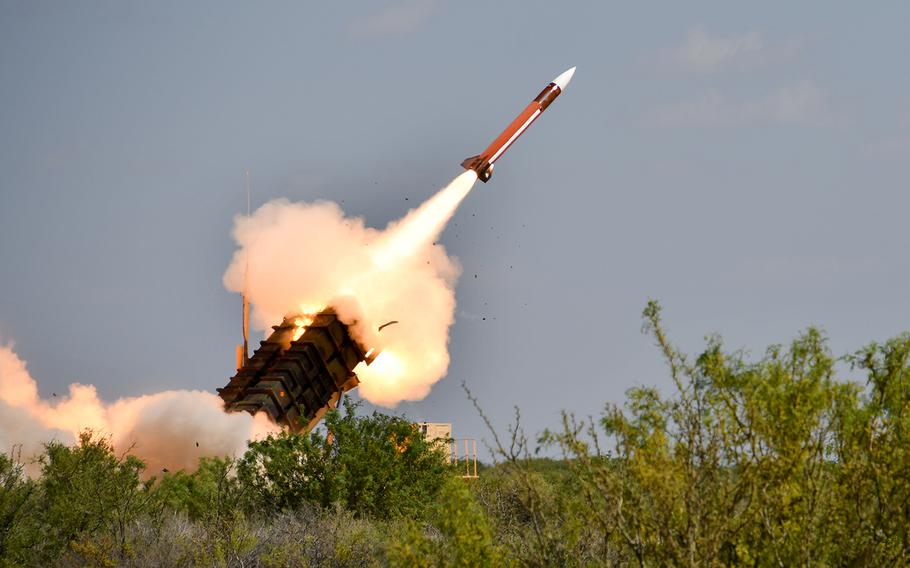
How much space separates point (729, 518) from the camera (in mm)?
9828

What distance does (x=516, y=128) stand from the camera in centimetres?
3341

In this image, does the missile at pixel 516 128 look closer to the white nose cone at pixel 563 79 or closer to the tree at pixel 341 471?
the white nose cone at pixel 563 79

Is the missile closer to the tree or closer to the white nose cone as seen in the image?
the white nose cone

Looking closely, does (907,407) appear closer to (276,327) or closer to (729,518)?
(729,518)

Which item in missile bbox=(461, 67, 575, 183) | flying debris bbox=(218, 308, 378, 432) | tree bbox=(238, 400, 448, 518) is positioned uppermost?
missile bbox=(461, 67, 575, 183)

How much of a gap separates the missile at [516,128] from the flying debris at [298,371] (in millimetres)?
6934

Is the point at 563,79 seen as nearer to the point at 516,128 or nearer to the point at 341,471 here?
the point at 516,128

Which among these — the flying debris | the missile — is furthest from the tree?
the missile

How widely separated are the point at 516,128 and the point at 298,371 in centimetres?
1136

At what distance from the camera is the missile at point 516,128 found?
32000 millimetres

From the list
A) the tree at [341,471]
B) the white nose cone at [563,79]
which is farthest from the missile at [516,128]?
the tree at [341,471]

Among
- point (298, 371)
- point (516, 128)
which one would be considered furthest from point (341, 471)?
point (516, 128)

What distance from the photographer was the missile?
105 feet

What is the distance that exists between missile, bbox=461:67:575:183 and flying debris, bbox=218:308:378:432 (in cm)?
693
